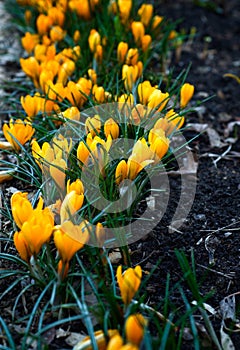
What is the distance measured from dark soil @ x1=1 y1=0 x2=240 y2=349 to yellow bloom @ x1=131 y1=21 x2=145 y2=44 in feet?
1.69

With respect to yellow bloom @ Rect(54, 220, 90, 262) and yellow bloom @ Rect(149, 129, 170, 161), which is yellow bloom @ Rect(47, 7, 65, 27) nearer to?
yellow bloom @ Rect(149, 129, 170, 161)

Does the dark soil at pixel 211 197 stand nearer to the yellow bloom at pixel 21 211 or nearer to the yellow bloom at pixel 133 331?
the yellow bloom at pixel 133 331

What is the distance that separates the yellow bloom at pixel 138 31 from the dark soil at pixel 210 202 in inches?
20.3

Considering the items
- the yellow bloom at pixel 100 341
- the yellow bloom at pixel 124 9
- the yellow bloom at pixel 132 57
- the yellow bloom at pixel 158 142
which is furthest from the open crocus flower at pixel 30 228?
the yellow bloom at pixel 124 9

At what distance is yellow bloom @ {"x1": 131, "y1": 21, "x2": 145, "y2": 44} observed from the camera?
2.85 meters

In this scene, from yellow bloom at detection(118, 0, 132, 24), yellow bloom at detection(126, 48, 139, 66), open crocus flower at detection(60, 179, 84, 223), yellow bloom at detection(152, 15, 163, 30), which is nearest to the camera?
open crocus flower at detection(60, 179, 84, 223)

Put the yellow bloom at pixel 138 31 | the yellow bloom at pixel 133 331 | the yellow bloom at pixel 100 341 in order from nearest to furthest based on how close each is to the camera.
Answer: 1. the yellow bloom at pixel 133 331
2. the yellow bloom at pixel 100 341
3. the yellow bloom at pixel 138 31

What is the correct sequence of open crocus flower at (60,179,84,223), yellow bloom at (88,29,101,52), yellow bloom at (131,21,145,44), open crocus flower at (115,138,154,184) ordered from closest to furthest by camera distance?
open crocus flower at (60,179,84,223)
open crocus flower at (115,138,154,184)
yellow bloom at (88,29,101,52)
yellow bloom at (131,21,145,44)

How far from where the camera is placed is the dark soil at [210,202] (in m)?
1.81

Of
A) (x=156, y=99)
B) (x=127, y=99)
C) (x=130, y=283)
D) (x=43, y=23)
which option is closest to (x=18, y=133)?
(x=127, y=99)

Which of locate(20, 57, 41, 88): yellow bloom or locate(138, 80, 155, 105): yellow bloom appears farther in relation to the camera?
locate(20, 57, 41, 88): yellow bloom

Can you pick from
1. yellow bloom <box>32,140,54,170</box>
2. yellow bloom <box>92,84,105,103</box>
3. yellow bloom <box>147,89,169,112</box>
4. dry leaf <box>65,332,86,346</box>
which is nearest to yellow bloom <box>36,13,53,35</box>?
yellow bloom <box>92,84,105,103</box>

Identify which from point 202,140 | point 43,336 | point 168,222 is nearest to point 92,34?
point 202,140

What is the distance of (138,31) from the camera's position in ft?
9.41
